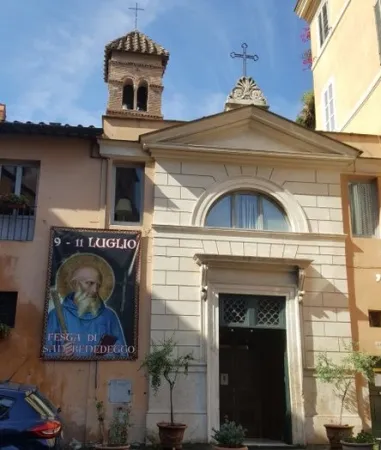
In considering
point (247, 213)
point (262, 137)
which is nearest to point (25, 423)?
point (247, 213)

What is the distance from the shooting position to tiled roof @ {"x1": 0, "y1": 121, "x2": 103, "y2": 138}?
13.5m

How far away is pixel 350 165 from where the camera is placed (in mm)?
14570

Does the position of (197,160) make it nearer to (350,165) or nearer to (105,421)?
(350,165)

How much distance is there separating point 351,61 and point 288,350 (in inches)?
391

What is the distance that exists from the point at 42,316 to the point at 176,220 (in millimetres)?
3739

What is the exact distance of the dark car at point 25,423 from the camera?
23.7ft

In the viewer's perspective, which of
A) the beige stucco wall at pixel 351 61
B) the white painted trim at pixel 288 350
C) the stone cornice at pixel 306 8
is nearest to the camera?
the white painted trim at pixel 288 350

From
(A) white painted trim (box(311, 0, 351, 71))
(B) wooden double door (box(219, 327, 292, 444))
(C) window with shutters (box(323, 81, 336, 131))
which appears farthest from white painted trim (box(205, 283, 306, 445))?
(A) white painted trim (box(311, 0, 351, 71))

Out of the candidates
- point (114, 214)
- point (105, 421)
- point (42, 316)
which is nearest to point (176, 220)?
point (114, 214)

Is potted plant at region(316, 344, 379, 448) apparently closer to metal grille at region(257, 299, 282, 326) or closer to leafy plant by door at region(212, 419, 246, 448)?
metal grille at region(257, 299, 282, 326)

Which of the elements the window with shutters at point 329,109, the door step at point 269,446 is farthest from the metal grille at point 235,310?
the window with shutters at point 329,109

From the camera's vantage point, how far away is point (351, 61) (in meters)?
18.0

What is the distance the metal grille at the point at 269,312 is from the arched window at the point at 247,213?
1815mm

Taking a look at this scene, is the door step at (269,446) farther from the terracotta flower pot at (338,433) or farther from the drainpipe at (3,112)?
the drainpipe at (3,112)
